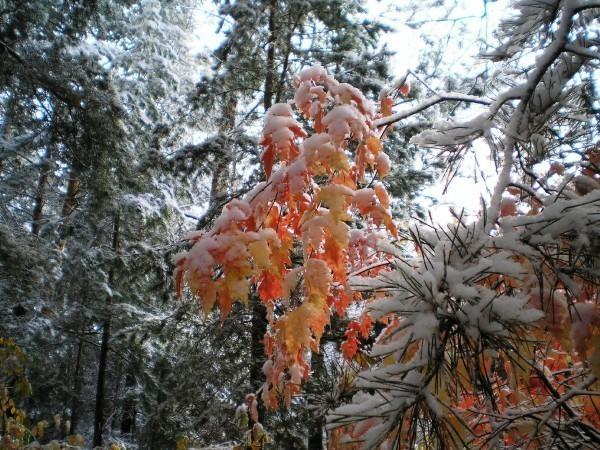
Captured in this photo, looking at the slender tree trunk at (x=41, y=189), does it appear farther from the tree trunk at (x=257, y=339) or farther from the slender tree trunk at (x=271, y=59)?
the tree trunk at (x=257, y=339)

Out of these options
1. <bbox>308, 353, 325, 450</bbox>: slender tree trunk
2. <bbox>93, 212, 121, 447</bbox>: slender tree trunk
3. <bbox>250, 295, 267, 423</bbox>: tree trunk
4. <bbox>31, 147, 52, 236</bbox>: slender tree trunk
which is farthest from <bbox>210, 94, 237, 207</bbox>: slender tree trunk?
<bbox>93, 212, 121, 447</bbox>: slender tree trunk

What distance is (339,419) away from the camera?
109 cm

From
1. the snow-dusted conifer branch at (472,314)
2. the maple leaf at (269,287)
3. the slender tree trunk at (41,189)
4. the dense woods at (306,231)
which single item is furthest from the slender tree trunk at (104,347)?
the snow-dusted conifer branch at (472,314)

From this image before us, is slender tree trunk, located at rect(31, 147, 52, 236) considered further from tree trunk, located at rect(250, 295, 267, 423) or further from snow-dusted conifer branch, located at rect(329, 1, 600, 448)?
snow-dusted conifer branch, located at rect(329, 1, 600, 448)

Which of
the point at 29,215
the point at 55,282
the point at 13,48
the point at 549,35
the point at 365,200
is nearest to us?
the point at 365,200

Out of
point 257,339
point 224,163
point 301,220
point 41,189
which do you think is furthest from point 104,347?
point 301,220

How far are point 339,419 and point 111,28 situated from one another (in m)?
9.42

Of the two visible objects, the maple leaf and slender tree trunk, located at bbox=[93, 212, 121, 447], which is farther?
slender tree trunk, located at bbox=[93, 212, 121, 447]

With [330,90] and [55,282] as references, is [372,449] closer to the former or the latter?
[330,90]

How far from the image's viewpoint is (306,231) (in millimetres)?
1301

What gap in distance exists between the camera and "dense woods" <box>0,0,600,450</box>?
43.3 inches

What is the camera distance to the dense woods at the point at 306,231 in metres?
1.10

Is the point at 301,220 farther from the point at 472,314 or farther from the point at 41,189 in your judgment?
the point at 41,189

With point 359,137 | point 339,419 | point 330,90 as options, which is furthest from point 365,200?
point 339,419
